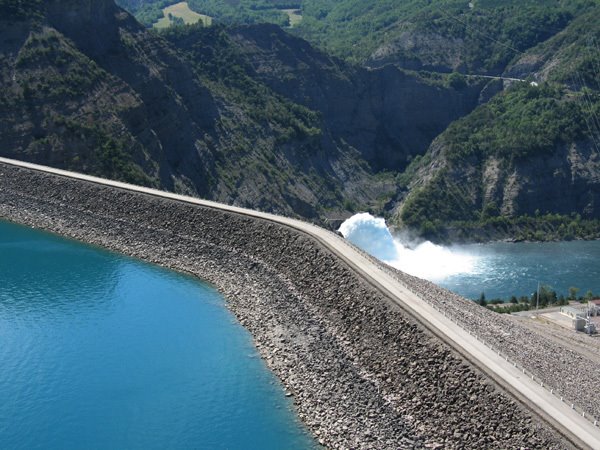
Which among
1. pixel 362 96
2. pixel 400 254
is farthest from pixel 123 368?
pixel 362 96

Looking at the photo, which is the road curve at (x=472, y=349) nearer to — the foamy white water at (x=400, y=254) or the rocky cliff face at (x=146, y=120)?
the rocky cliff face at (x=146, y=120)

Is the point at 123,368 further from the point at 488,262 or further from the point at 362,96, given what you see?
the point at 362,96

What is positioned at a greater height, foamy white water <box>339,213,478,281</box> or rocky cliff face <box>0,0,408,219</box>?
rocky cliff face <box>0,0,408,219</box>

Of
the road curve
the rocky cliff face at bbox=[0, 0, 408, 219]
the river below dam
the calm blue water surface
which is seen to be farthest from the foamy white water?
the road curve

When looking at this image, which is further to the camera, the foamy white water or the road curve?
the foamy white water

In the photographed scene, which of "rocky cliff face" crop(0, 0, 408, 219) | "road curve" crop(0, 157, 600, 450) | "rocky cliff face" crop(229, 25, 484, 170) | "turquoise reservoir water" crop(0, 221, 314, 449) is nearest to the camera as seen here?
"road curve" crop(0, 157, 600, 450)

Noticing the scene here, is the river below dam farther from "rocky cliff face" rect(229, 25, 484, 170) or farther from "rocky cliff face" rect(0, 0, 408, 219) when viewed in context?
"rocky cliff face" rect(229, 25, 484, 170)
